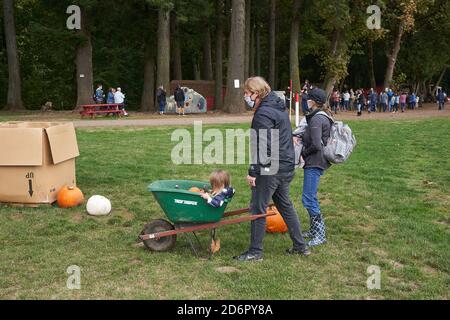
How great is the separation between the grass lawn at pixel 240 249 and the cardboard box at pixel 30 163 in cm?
26

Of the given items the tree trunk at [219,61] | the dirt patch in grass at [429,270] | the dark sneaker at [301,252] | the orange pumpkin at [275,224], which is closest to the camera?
the dirt patch in grass at [429,270]

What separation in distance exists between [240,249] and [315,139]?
1.51 meters

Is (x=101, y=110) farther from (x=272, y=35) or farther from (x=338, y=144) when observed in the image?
(x=338, y=144)

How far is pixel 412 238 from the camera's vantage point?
6852 millimetres

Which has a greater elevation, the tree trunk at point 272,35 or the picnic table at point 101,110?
the tree trunk at point 272,35

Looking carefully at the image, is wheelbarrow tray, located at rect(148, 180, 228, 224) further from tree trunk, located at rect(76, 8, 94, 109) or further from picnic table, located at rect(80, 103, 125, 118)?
tree trunk, located at rect(76, 8, 94, 109)

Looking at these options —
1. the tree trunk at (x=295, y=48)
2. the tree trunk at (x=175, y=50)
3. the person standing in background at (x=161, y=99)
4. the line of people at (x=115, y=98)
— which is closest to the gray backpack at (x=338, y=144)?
the line of people at (x=115, y=98)

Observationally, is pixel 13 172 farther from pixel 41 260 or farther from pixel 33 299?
pixel 33 299

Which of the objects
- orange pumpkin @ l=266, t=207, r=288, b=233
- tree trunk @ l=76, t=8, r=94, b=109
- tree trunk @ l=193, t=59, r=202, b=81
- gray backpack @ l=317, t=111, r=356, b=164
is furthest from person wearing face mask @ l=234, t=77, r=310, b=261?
tree trunk @ l=193, t=59, r=202, b=81

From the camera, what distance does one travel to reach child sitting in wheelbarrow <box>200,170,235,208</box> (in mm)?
6016

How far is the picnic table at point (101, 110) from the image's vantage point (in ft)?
87.2

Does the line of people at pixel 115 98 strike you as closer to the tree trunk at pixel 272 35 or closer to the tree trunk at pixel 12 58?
the tree trunk at pixel 12 58

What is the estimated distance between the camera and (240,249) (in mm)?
6535
